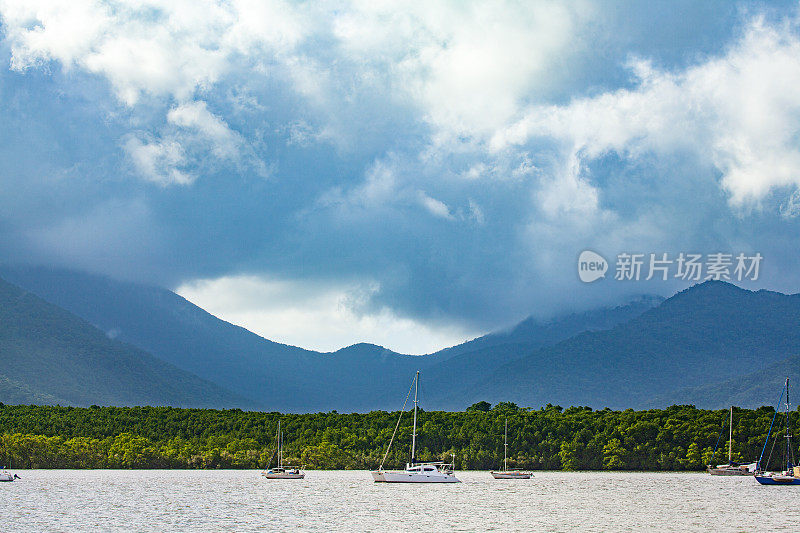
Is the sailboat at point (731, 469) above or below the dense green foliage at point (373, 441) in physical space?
below

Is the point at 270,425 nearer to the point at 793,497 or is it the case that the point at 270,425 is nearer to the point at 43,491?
the point at 43,491

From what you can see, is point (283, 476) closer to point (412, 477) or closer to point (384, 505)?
point (412, 477)

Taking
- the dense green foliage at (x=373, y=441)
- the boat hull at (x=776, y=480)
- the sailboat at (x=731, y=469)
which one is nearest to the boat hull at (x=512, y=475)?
the dense green foliage at (x=373, y=441)

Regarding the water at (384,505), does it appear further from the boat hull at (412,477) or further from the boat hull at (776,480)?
the boat hull at (776,480)

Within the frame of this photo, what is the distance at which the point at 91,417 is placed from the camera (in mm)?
185000

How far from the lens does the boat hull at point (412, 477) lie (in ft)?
432

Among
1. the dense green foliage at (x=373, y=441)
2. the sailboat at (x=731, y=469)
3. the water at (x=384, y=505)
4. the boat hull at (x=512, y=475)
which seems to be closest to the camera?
the water at (x=384, y=505)

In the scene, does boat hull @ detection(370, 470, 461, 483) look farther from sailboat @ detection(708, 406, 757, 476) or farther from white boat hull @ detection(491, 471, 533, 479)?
sailboat @ detection(708, 406, 757, 476)

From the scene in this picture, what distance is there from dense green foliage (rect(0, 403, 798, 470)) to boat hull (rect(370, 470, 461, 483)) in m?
36.4

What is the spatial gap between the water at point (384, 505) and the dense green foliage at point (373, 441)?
29825 millimetres

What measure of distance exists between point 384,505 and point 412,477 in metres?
39.2

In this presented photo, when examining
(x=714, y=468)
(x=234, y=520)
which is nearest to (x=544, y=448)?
(x=714, y=468)

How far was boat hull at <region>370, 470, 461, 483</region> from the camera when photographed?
131625 mm

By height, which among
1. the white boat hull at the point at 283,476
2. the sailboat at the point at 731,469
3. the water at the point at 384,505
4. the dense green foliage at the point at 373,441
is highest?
the dense green foliage at the point at 373,441
